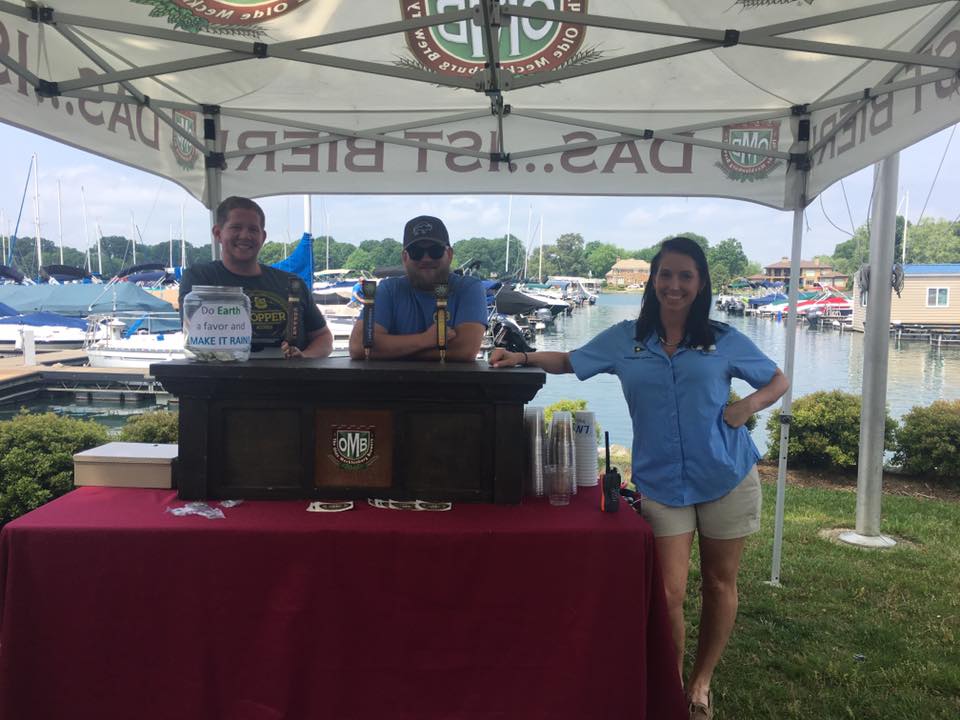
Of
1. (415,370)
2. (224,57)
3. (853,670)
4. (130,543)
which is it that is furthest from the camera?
(853,670)

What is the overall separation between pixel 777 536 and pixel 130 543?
11.4 ft

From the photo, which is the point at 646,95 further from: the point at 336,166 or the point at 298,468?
the point at 298,468

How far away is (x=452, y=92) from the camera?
3443mm

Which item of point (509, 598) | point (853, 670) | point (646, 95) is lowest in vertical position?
point (853, 670)

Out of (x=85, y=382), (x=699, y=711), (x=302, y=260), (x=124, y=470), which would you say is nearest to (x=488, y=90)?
(x=124, y=470)

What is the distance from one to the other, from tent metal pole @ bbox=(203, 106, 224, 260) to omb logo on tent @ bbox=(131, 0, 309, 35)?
0.89 meters

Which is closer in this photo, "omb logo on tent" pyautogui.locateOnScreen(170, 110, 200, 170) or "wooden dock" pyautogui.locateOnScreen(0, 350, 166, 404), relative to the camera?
"omb logo on tent" pyautogui.locateOnScreen(170, 110, 200, 170)

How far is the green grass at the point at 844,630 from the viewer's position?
2699mm

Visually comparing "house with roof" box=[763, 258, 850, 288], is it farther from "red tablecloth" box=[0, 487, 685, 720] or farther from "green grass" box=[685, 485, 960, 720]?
"red tablecloth" box=[0, 487, 685, 720]

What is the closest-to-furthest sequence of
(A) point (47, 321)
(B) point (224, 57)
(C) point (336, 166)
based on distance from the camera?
1. (B) point (224, 57)
2. (C) point (336, 166)
3. (A) point (47, 321)

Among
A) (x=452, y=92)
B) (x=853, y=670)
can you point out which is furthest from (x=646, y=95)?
(x=853, y=670)

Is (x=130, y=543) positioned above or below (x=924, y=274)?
below

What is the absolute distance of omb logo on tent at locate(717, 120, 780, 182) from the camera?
11.4 ft

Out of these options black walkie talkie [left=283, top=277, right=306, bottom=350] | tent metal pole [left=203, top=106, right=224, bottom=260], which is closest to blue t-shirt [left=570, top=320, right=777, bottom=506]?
black walkie talkie [left=283, top=277, right=306, bottom=350]
